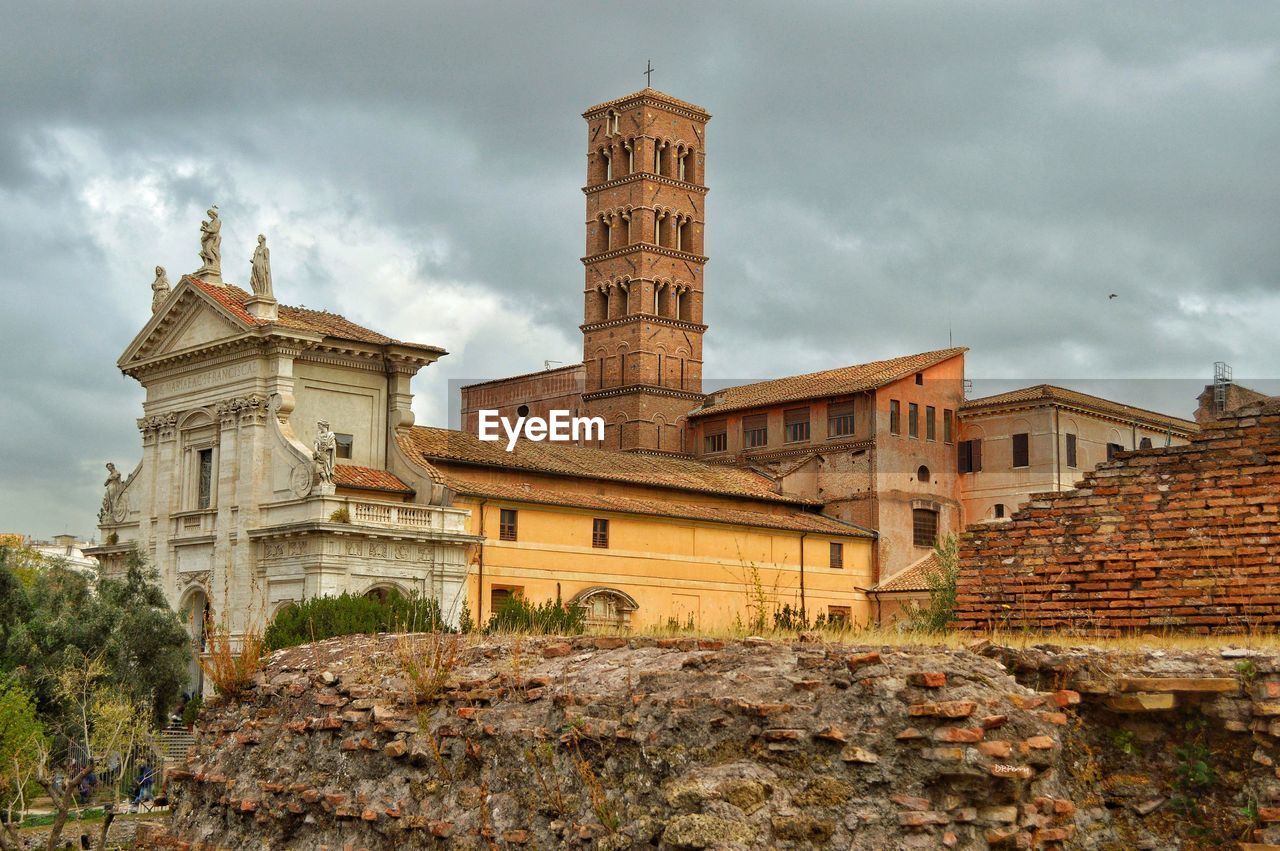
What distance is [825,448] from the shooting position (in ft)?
171

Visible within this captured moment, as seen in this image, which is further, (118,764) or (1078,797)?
(118,764)

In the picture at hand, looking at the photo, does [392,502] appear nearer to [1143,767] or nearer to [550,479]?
[550,479]

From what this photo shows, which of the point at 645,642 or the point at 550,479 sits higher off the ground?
the point at 550,479

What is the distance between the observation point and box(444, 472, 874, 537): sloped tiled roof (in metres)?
39.7

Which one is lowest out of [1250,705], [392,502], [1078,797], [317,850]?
[317,850]

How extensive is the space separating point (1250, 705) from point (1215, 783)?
498 mm

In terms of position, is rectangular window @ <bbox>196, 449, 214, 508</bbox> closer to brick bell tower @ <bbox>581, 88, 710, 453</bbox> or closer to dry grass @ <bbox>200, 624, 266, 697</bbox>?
brick bell tower @ <bbox>581, 88, 710, 453</bbox>

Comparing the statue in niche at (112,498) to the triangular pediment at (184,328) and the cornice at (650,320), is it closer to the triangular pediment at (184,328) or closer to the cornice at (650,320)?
the triangular pediment at (184,328)

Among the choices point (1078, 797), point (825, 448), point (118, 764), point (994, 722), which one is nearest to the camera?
point (994, 722)

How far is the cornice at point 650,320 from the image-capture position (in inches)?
2512

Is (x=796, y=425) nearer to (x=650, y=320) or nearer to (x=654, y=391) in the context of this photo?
(x=654, y=391)

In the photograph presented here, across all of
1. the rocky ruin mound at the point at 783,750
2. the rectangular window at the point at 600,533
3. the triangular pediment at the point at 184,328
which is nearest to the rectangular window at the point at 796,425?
the rectangular window at the point at 600,533

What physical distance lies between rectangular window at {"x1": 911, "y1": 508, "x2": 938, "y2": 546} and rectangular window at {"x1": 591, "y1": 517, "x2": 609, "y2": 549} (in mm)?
13888

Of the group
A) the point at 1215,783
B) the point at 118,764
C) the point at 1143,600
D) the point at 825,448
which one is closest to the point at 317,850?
the point at 1215,783
